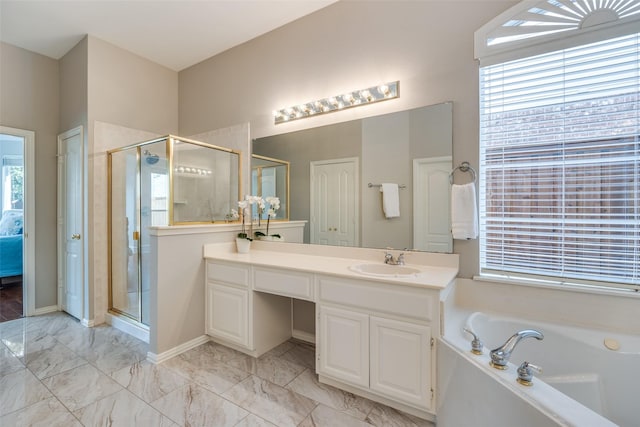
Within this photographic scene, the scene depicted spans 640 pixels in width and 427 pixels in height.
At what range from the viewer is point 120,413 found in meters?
1.68

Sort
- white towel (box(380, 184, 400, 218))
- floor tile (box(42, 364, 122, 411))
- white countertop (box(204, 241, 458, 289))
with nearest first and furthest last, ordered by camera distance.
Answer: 1. white countertop (box(204, 241, 458, 289))
2. floor tile (box(42, 364, 122, 411))
3. white towel (box(380, 184, 400, 218))

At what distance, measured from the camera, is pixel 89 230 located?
2941mm

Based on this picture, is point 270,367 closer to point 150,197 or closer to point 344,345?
point 344,345

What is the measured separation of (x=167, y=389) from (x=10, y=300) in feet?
10.9

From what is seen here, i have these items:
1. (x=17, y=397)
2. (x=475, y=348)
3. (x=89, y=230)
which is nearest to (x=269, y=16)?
(x=89, y=230)

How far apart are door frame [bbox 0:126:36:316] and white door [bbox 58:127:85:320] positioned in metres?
0.21

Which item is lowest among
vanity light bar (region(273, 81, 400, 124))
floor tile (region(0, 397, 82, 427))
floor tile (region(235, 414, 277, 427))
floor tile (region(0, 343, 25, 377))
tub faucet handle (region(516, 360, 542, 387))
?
floor tile (region(235, 414, 277, 427))

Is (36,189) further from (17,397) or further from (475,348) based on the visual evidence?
(475,348)

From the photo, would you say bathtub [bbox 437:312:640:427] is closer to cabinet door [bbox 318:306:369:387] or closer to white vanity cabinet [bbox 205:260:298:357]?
cabinet door [bbox 318:306:369:387]

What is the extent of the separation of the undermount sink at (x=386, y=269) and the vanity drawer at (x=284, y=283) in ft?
1.07

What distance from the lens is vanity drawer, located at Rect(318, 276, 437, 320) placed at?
5.13 ft

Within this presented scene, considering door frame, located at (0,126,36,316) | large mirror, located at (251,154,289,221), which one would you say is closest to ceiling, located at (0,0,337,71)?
door frame, located at (0,126,36,316)

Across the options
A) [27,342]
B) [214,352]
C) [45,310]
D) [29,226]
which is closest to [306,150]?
[214,352]

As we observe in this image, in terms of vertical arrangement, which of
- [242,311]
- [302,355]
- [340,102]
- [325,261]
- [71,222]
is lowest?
[302,355]
